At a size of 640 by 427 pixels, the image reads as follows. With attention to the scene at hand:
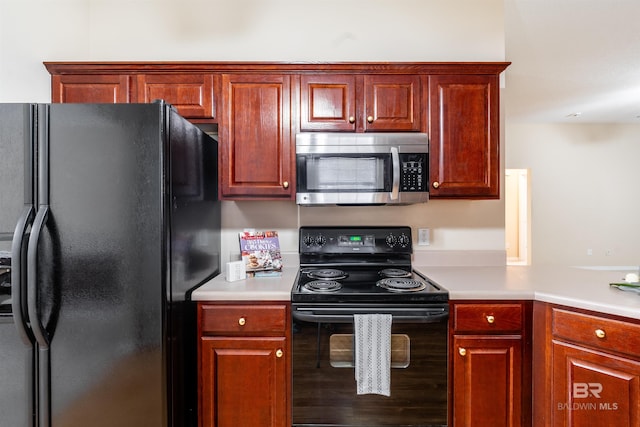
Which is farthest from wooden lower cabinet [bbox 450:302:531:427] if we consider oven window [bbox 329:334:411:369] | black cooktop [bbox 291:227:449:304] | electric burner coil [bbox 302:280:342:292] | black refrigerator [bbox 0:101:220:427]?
black refrigerator [bbox 0:101:220:427]

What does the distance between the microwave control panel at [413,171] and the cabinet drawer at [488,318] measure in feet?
2.23

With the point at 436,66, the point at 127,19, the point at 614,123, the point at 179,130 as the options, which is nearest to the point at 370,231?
the point at 436,66

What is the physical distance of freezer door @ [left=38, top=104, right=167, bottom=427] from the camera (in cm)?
124

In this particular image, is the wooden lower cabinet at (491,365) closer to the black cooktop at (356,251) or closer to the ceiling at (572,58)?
the black cooktop at (356,251)

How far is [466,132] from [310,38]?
1.21 metres

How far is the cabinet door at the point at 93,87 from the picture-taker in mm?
1763

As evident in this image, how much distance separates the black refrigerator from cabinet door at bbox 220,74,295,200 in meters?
0.53

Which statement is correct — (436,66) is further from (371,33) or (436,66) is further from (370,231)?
(370,231)

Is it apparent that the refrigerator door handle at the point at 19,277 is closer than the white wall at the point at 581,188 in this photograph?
Yes

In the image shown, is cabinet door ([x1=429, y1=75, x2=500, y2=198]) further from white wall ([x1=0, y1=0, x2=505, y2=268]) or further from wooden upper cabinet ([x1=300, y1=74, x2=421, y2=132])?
white wall ([x1=0, y1=0, x2=505, y2=268])

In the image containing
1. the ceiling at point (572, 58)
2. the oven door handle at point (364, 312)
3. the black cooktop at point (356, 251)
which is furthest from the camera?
the ceiling at point (572, 58)

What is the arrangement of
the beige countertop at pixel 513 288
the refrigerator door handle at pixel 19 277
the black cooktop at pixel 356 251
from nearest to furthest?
the refrigerator door handle at pixel 19 277
the beige countertop at pixel 513 288
the black cooktop at pixel 356 251

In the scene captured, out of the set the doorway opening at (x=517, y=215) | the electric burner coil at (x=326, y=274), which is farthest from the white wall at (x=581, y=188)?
the electric burner coil at (x=326, y=274)

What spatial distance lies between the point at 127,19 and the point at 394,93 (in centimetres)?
188
